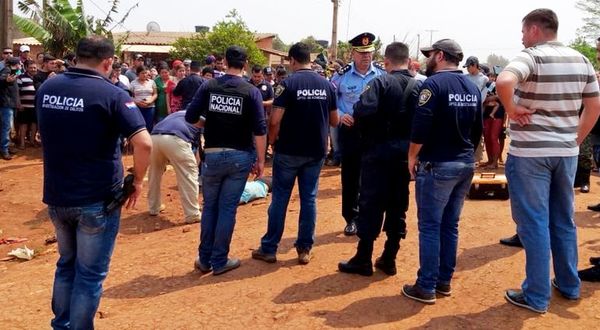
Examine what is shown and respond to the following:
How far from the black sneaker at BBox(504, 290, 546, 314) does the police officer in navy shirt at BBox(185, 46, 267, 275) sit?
2445mm

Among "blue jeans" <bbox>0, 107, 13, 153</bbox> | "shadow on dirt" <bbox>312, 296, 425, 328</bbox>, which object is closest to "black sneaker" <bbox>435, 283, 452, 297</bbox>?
"shadow on dirt" <bbox>312, 296, 425, 328</bbox>

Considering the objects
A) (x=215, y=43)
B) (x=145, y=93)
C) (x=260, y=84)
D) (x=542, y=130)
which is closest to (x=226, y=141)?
(x=542, y=130)

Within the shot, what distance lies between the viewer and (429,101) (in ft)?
13.9

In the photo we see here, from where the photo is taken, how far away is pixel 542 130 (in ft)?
13.4

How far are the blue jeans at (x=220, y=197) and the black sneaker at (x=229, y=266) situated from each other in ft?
0.10

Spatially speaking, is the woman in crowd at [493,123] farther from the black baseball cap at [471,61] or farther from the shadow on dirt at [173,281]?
the shadow on dirt at [173,281]

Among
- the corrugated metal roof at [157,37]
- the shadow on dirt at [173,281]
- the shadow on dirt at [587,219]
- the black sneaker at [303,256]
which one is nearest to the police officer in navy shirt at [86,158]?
the shadow on dirt at [173,281]

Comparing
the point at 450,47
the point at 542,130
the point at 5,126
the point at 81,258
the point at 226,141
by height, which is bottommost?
the point at 5,126

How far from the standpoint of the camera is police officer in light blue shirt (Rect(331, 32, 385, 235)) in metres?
6.17

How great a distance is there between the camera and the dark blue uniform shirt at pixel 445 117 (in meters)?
4.25

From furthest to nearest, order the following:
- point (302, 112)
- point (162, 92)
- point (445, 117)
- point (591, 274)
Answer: point (162, 92), point (302, 112), point (591, 274), point (445, 117)

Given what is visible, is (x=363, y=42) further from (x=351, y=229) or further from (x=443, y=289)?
(x=443, y=289)

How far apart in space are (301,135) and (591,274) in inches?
112

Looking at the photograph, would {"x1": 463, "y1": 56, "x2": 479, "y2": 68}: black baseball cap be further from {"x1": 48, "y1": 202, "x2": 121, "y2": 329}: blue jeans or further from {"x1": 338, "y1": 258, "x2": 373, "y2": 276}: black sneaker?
{"x1": 48, "y1": 202, "x2": 121, "y2": 329}: blue jeans
